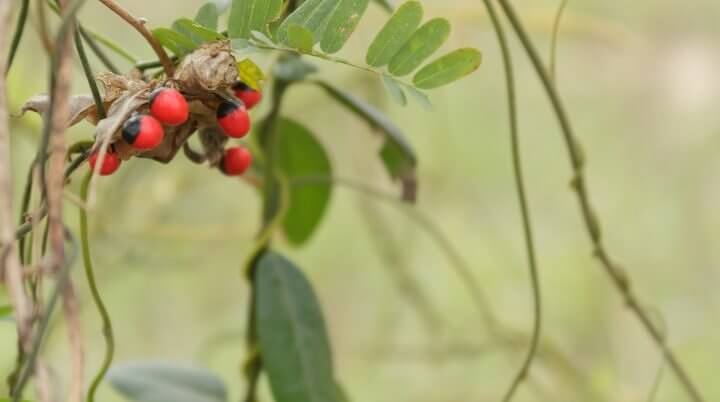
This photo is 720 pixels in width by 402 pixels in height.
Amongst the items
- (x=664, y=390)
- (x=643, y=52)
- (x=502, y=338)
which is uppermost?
(x=643, y=52)

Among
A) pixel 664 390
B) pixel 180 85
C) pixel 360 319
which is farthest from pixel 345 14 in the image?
pixel 360 319

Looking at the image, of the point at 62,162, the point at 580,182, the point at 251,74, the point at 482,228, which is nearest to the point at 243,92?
the point at 251,74

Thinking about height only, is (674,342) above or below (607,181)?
below

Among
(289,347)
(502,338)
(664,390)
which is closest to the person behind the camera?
(289,347)

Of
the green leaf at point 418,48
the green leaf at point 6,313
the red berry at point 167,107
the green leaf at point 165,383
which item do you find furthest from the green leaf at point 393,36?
the green leaf at point 165,383

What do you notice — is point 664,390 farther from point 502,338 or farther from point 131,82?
point 131,82

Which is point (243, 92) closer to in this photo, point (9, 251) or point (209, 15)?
point (209, 15)

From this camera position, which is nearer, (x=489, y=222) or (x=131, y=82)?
(x=131, y=82)

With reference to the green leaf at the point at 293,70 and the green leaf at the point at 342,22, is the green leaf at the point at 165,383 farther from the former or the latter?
the green leaf at the point at 342,22
